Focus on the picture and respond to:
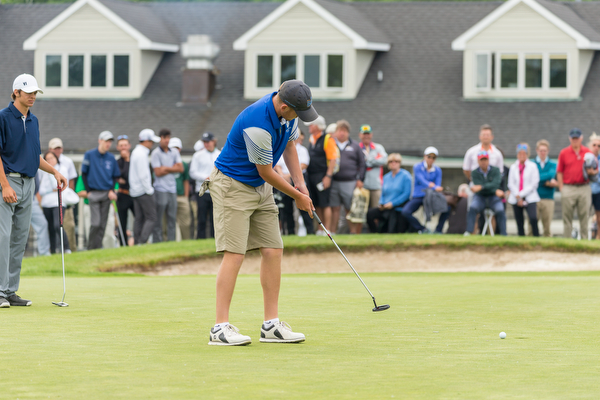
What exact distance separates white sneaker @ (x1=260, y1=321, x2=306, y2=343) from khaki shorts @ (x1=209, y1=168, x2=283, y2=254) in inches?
23.6

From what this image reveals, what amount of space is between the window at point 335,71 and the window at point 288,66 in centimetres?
108

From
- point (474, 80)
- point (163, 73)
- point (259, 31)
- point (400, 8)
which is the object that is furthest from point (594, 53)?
point (163, 73)

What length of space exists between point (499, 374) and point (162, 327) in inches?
116

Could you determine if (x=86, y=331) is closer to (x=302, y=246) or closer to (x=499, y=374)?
(x=499, y=374)

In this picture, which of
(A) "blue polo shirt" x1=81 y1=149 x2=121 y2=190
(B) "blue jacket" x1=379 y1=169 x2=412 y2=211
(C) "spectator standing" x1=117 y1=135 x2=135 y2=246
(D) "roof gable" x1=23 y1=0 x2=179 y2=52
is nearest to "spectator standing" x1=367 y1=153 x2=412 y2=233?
(B) "blue jacket" x1=379 y1=169 x2=412 y2=211

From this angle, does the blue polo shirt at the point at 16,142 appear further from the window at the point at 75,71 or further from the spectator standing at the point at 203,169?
the window at the point at 75,71

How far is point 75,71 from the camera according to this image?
30.0m

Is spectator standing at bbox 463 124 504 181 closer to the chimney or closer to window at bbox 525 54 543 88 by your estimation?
window at bbox 525 54 543 88

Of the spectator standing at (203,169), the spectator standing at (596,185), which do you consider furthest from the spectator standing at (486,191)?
the spectator standing at (203,169)

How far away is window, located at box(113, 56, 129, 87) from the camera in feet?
98.3

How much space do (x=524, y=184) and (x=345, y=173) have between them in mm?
3522

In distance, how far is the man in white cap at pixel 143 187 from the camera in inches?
691

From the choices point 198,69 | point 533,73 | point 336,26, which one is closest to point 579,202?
point 533,73

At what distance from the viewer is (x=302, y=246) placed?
16.8m
